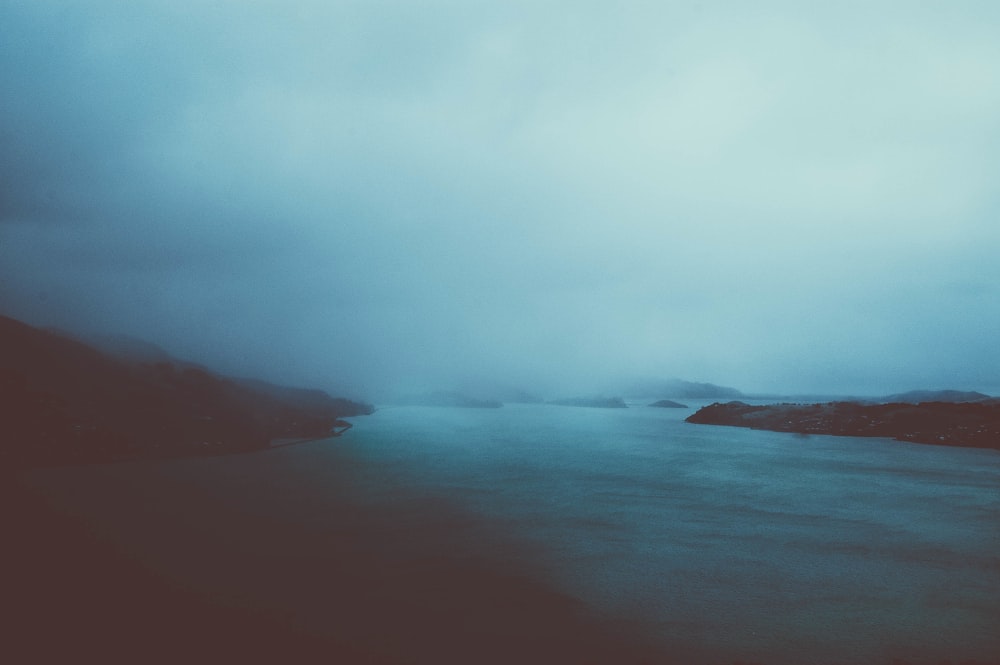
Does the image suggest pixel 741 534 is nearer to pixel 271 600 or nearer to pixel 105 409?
pixel 271 600

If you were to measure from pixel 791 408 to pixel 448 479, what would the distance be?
90.1 metres

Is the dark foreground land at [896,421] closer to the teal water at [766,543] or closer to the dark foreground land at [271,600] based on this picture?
the teal water at [766,543]

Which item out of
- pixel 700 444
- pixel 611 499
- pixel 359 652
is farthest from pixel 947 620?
pixel 700 444

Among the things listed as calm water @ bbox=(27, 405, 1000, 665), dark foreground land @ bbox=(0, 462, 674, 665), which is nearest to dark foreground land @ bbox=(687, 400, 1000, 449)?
calm water @ bbox=(27, 405, 1000, 665)

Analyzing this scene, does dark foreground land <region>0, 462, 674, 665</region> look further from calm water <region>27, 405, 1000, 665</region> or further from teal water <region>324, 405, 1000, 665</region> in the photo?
teal water <region>324, 405, 1000, 665</region>

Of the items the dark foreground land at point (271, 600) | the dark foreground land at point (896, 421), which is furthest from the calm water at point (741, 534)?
the dark foreground land at point (896, 421)

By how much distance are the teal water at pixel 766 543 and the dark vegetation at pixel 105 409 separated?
1786 centimetres

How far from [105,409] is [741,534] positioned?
169ft

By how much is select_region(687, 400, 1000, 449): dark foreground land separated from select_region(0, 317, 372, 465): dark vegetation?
3394 inches

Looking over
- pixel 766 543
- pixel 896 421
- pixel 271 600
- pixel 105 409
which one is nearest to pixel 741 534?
pixel 766 543

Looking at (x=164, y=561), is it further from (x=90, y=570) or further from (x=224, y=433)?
(x=224, y=433)

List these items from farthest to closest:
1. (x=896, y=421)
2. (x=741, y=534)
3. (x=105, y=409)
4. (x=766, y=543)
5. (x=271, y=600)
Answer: (x=896, y=421)
(x=105, y=409)
(x=741, y=534)
(x=766, y=543)
(x=271, y=600)

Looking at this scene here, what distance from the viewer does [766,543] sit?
857 inches

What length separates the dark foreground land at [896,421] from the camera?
65750mm
